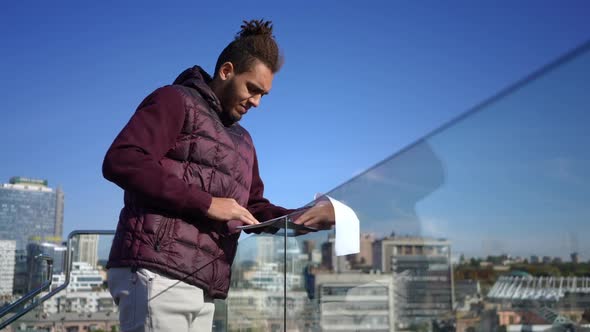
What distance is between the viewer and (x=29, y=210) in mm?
140250

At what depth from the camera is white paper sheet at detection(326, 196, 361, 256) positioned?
1.66 m

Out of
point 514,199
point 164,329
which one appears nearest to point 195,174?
point 164,329

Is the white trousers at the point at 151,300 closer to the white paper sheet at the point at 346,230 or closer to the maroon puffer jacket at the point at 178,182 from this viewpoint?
the maroon puffer jacket at the point at 178,182

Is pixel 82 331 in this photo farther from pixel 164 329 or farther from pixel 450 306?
pixel 450 306

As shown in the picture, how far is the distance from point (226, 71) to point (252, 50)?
11 cm

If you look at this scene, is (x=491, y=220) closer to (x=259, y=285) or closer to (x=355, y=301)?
(x=355, y=301)

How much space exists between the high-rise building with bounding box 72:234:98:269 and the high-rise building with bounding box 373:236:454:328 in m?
3.66

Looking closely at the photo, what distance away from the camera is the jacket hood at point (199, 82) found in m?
1.89

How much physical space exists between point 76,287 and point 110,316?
Result: 612 millimetres

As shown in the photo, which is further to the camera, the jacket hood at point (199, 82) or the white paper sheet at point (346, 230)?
the jacket hood at point (199, 82)

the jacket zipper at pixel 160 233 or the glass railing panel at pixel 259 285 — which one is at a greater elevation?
the jacket zipper at pixel 160 233

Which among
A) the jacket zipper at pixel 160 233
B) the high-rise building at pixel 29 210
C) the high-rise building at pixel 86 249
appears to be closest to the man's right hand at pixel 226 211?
the jacket zipper at pixel 160 233

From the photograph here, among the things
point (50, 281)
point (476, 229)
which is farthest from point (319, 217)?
point (50, 281)

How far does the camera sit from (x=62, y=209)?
155m
